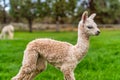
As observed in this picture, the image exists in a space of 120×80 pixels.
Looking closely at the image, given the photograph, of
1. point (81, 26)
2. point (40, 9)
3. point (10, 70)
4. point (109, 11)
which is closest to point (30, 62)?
point (81, 26)

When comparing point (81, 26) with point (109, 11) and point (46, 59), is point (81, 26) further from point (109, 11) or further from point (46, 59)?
point (109, 11)

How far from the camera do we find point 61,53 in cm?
668

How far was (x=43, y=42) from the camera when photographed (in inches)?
270

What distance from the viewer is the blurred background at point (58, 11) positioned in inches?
2152

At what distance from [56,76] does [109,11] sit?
166 feet

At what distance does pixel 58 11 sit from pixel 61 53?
1896 inches

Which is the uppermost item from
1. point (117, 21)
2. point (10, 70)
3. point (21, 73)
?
point (21, 73)

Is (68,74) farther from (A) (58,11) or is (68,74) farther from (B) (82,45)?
(A) (58,11)

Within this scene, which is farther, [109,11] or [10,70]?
[109,11]

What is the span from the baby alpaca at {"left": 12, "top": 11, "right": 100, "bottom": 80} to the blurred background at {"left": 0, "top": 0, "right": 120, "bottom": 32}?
44.0 metres

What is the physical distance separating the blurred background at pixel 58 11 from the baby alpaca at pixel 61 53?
44.0 meters

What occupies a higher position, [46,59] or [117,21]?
[46,59]

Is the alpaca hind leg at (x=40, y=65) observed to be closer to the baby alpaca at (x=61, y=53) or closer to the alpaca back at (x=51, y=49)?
the baby alpaca at (x=61, y=53)

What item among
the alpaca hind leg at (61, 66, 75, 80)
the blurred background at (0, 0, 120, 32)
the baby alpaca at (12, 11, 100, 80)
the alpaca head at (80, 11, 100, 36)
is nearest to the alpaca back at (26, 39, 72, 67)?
the baby alpaca at (12, 11, 100, 80)
